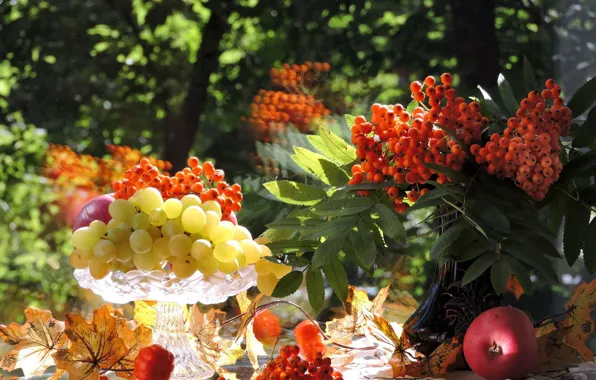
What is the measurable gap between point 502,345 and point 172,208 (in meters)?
0.28

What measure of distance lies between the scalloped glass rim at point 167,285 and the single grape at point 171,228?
3 cm

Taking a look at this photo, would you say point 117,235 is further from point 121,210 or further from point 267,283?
point 267,283

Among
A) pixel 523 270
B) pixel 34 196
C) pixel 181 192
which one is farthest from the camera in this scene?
pixel 34 196

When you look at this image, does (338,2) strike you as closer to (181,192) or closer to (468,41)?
(468,41)

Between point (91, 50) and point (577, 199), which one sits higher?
point (577, 199)

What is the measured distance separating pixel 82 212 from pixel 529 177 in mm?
396

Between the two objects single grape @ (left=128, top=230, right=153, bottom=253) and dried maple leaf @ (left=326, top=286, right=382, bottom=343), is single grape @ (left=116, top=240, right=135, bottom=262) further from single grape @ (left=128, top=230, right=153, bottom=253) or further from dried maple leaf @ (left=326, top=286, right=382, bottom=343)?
dried maple leaf @ (left=326, top=286, right=382, bottom=343)

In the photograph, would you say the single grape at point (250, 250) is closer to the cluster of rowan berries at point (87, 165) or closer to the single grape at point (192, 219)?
the single grape at point (192, 219)

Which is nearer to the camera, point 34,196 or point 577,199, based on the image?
point 577,199

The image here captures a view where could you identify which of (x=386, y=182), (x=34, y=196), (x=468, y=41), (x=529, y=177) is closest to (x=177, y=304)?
(x=386, y=182)

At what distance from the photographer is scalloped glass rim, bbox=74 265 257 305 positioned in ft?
2.17

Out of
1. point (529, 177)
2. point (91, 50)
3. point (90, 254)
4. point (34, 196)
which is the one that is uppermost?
point (529, 177)

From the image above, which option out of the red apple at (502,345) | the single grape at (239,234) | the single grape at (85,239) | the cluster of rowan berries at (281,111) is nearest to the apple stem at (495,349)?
the red apple at (502,345)

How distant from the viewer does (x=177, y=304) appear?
73cm
